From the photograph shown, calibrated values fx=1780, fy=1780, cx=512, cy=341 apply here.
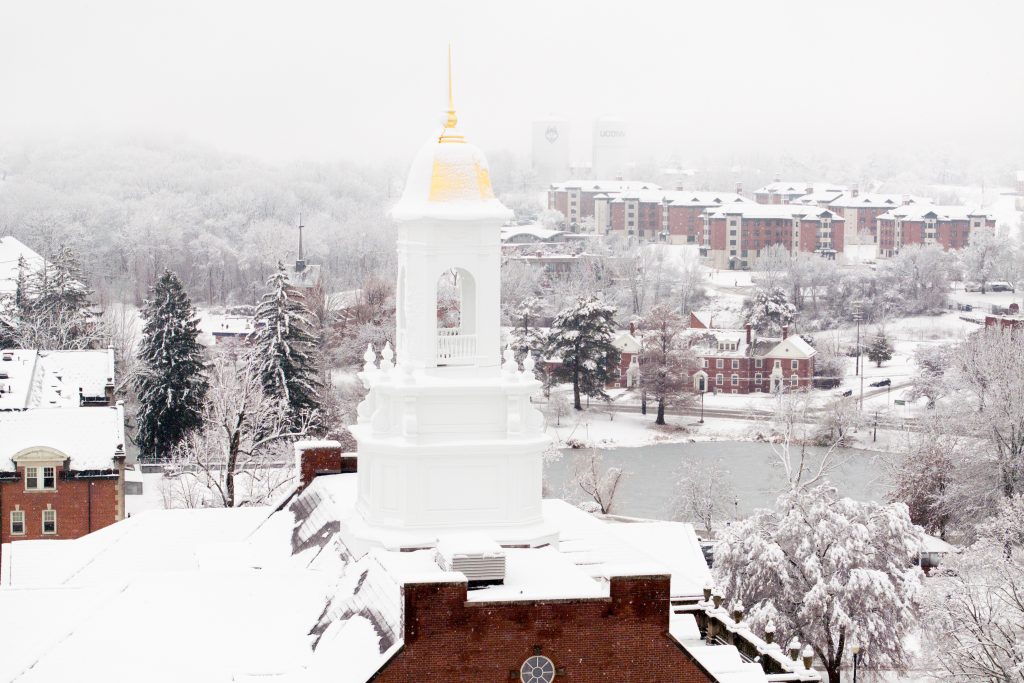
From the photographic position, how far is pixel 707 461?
265 feet

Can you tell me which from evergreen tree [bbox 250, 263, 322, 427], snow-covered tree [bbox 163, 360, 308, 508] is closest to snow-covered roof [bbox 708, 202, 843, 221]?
evergreen tree [bbox 250, 263, 322, 427]

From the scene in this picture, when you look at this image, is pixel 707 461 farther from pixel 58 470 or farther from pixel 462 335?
pixel 462 335

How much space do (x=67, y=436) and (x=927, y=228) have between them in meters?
141

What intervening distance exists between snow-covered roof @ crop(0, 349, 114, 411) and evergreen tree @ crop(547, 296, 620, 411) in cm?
4274

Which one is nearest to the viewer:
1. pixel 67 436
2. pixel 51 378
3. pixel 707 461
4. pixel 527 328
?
pixel 67 436

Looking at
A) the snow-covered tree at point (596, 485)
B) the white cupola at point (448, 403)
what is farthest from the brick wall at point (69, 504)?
the white cupola at point (448, 403)

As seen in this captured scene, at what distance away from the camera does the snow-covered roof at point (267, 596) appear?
20422 millimetres

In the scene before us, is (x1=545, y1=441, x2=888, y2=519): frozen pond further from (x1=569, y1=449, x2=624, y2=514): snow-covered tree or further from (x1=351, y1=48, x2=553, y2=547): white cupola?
(x1=351, y1=48, x2=553, y2=547): white cupola

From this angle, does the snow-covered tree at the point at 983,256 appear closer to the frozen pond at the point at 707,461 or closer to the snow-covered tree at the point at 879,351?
the snow-covered tree at the point at 879,351

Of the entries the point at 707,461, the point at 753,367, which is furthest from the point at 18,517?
the point at 753,367

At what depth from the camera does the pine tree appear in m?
73.6

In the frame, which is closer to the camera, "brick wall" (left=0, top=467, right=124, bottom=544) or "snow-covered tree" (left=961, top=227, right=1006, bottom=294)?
"brick wall" (left=0, top=467, right=124, bottom=544)

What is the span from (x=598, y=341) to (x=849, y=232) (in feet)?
311

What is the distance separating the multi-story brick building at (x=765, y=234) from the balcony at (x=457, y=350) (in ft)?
492
